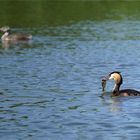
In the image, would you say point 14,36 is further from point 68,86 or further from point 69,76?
point 68,86

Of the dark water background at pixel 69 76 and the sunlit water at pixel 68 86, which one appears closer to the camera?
the sunlit water at pixel 68 86

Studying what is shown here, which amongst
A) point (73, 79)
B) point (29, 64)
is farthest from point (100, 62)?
point (73, 79)

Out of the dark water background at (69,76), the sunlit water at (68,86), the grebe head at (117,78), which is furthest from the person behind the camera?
the grebe head at (117,78)

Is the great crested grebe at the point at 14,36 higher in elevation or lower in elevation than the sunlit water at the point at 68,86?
higher

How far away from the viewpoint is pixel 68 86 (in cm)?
2798

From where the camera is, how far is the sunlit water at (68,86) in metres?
20.0

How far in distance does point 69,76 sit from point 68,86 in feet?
8.96

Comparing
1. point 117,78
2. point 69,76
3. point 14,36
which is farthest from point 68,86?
point 14,36

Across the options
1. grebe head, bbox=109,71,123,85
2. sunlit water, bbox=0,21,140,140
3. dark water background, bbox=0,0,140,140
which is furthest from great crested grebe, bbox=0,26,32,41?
grebe head, bbox=109,71,123,85

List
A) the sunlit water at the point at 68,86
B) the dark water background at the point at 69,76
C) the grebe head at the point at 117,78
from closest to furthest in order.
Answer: the sunlit water at the point at 68,86 → the dark water background at the point at 69,76 → the grebe head at the point at 117,78

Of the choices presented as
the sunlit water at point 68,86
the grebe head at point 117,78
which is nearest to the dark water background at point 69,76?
the sunlit water at point 68,86

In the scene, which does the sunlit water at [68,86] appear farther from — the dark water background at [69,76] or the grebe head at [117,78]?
the grebe head at [117,78]

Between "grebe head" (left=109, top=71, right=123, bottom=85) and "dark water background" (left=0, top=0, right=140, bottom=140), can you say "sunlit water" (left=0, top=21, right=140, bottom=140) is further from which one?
"grebe head" (left=109, top=71, right=123, bottom=85)

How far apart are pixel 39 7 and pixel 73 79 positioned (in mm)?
42159
